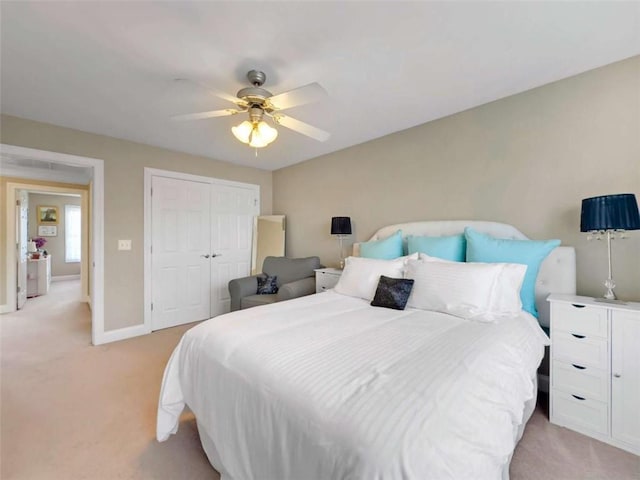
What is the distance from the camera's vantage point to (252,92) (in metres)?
1.80

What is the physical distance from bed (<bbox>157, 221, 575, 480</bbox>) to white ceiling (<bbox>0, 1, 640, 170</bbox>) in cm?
168

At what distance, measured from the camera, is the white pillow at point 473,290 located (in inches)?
69.8

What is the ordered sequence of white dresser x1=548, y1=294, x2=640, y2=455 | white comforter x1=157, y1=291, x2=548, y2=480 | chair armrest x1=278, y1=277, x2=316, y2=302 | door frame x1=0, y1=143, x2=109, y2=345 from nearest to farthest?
white comforter x1=157, y1=291, x2=548, y2=480 < white dresser x1=548, y1=294, x2=640, y2=455 < door frame x1=0, y1=143, x2=109, y2=345 < chair armrest x1=278, y1=277, x2=316, y2=302

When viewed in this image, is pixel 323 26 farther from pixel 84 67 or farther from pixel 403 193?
pixel 403 193

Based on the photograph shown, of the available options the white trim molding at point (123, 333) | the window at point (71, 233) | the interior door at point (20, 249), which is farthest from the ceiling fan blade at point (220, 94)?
the window at point (71, 233)

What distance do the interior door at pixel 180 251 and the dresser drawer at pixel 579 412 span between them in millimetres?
3926

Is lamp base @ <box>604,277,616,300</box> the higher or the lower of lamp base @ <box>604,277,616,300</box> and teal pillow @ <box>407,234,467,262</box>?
the lower

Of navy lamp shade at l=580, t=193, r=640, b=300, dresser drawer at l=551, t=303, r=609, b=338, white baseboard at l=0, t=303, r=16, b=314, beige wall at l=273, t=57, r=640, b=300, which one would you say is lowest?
white baseboard at l=0, t=303, r=16, b=314

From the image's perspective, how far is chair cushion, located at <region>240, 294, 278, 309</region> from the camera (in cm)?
319

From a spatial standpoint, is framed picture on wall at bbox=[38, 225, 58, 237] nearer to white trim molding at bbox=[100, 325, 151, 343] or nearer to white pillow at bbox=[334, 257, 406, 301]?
white trim molding at bbox=[100, 325, 151, 343]

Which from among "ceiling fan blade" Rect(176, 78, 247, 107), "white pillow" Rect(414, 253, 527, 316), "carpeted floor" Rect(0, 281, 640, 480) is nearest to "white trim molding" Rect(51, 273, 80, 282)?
"carpeted floor" Rect(0, 281, 640, 480)

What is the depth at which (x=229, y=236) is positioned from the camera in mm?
4324

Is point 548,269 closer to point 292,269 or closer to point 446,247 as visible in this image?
point 446,247

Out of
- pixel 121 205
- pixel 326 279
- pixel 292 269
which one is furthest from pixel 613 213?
pixel 121 205
